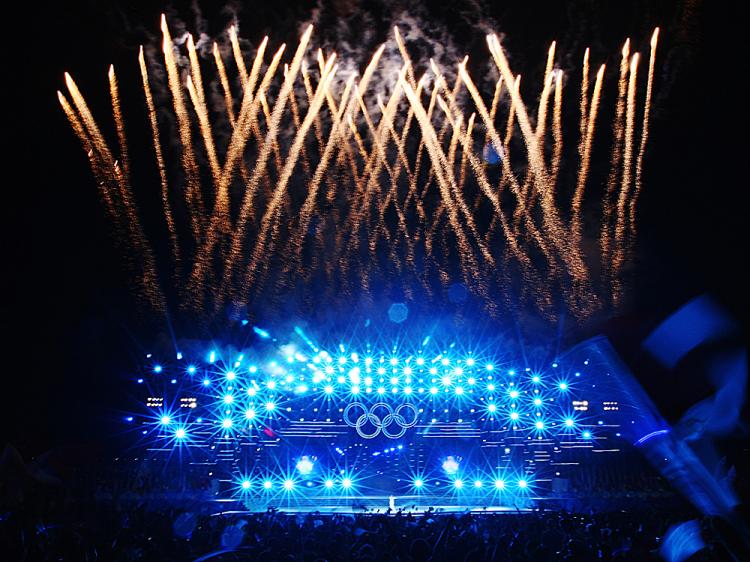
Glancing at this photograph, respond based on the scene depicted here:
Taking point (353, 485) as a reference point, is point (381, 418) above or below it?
above

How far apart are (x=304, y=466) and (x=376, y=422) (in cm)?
255

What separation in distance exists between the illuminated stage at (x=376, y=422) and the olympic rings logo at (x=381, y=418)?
32 millimetres

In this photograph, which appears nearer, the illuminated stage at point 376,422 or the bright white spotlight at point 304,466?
the illuminated stage at point 376,422

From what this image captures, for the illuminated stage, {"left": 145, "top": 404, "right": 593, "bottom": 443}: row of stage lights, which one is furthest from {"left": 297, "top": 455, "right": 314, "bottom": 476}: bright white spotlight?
{"left": 145, "top": 404, "right": 593, "bottom": 443}: row of stage lights

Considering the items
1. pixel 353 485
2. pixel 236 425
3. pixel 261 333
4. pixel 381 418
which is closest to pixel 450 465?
pixel 381 418

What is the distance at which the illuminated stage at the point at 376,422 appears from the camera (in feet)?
54.5

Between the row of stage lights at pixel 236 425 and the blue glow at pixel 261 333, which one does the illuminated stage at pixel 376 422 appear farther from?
the blue glow at pixel 261 333

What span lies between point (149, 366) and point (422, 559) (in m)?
14.8

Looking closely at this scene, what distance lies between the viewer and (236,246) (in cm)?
1531

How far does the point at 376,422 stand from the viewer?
1753 cm

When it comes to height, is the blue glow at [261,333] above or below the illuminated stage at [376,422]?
above

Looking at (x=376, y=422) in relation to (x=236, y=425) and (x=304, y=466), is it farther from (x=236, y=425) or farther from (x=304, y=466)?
(x=236, y=425)

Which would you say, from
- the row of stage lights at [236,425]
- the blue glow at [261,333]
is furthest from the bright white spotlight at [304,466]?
the blue glow at [261,333]

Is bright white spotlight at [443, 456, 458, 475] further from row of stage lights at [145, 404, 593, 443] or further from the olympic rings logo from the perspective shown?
the olympic rings logo
